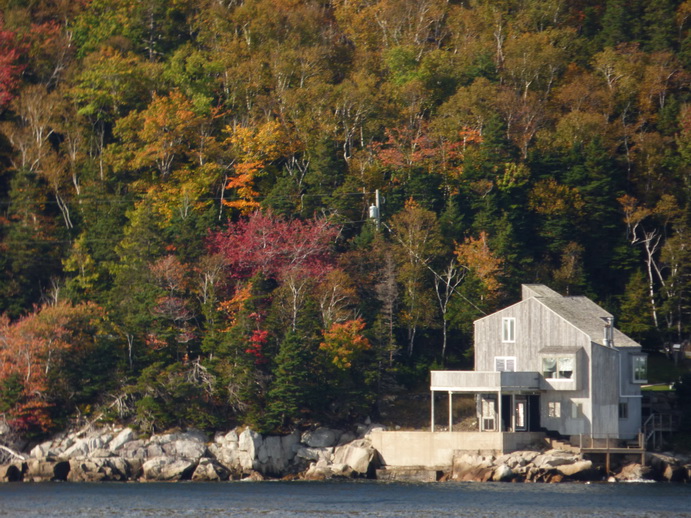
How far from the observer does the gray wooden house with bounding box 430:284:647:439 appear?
6053cm

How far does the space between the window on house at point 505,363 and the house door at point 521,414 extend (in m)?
1.72

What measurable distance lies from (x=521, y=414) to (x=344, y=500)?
506 inches

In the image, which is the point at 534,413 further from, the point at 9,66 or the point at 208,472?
the point at 9,66

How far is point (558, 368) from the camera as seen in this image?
61.2 metres

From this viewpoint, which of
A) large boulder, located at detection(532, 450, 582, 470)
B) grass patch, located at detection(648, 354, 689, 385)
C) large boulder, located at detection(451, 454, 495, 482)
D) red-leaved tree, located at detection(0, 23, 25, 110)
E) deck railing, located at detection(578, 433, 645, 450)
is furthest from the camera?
red-leaved tree, located at detection(0, 23, 25, 110)

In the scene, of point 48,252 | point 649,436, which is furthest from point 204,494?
point 48,252

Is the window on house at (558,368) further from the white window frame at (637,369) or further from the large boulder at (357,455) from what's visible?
the large boulder at (357,455)

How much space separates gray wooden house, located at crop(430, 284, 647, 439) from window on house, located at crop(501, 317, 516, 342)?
20 millimetres

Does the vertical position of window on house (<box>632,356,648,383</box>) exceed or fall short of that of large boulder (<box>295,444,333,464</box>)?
it exceeds it

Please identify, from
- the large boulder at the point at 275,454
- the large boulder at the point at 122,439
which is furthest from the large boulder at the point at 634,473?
the large boulder at the point at 122,439

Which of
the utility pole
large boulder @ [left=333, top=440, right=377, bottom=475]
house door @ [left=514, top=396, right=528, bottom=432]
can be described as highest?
the utility pole

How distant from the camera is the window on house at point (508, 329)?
63.5 m

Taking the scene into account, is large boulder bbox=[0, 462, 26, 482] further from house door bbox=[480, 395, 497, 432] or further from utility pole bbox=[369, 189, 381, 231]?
utility pole bbox=[369, 189, 381, 231]

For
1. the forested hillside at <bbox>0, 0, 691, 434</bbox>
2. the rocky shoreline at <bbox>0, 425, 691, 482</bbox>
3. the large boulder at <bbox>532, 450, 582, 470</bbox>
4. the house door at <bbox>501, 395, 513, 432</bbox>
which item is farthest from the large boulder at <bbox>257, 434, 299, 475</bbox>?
the large boulder at <bbox>532, 450, 582, 470</bbox>
